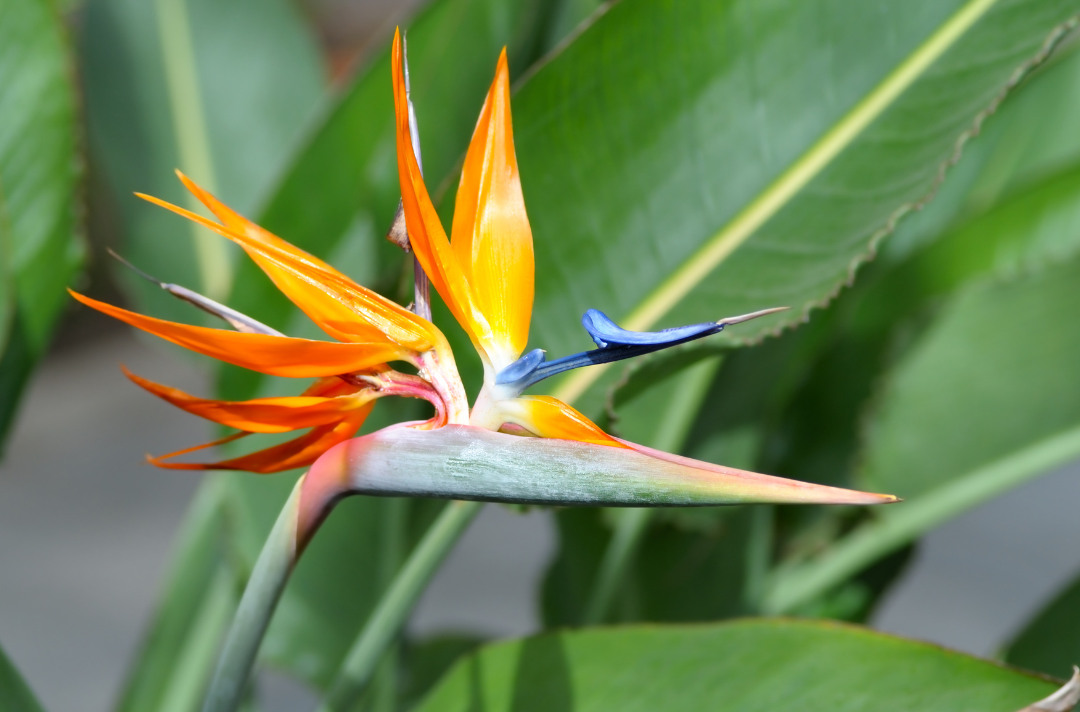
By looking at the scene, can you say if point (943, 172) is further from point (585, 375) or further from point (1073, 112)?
point (1073, 112)

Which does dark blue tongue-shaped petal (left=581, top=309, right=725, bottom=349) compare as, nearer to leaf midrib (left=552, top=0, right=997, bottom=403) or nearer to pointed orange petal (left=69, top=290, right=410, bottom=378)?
pointed orange petal (left=69, top=290, right=410, bottom=378)

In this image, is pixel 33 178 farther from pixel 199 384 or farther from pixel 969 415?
pixel 199 384

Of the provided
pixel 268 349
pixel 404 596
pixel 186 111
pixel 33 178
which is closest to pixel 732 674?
pixel 404 596

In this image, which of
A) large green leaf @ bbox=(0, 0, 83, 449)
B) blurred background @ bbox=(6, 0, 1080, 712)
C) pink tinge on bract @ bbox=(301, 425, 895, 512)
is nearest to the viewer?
pink tinge on bract @ bbox=(301, 425, 895, 512)

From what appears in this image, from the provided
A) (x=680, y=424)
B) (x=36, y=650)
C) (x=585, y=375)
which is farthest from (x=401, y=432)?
(x=36, y=650)

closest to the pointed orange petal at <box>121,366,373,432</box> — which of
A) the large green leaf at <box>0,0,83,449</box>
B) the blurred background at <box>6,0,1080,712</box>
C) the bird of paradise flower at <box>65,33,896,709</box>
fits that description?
the bird of paradise flower at <box>65,33,896,709</box>

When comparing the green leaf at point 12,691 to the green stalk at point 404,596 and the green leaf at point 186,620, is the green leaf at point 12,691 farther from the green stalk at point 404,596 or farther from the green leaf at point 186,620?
the green leaf at point 186,620

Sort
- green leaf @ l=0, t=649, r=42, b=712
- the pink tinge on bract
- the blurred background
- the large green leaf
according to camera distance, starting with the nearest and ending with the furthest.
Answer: the pink tinge on bract
green leaf @ l=0, t=649, r=42, b=712
the large green leaf
the blurred background
